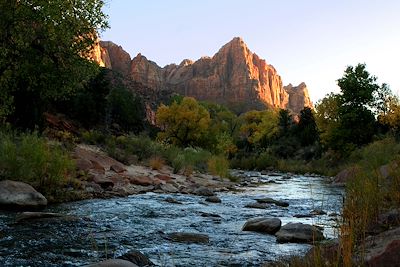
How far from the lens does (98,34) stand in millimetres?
17547

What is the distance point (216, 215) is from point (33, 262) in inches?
224

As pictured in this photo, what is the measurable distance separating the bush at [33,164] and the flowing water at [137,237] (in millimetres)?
1000

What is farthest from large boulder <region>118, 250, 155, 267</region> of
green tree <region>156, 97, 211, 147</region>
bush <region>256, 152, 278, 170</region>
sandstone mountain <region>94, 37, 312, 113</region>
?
sandstone mountain <region>94, 37, 312, 113</region>

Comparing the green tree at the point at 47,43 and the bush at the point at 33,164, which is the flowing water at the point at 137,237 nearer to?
the bush at the point at 33,164

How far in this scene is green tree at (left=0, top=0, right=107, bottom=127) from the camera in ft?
49.4

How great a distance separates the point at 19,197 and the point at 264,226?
576 centimetres

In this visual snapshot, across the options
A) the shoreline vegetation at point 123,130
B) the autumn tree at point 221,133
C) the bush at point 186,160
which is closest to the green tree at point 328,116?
the shoreline vegetation at point 123,130

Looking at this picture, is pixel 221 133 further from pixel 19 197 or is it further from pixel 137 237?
pixel 137 237

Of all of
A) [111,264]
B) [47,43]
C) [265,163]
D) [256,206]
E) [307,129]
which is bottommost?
[265,163]

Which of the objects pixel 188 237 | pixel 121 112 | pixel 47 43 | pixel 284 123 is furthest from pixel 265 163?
pixel 188 237

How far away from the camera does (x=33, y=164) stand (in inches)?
432

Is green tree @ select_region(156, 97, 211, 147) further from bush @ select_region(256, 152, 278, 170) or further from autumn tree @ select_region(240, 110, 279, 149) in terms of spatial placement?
autumn tree @ select_region(240, 110, 279, 149)

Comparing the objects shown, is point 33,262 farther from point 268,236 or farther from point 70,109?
point 70,109

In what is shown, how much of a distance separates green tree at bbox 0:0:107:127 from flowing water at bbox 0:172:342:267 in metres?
7.23
